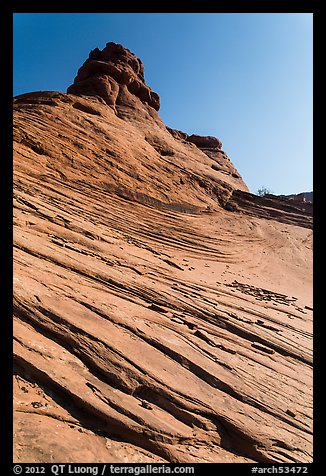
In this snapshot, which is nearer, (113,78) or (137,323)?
(137,323)

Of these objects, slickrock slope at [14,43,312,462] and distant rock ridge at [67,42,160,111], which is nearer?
slickrock slope at [14,43,312,462]

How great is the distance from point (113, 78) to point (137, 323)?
30.6m

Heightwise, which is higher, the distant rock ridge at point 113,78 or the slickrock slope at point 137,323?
the distant rock ridge at point 113,78

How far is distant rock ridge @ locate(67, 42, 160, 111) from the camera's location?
90.2 ft

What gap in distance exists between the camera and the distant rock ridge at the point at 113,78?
27.5 m

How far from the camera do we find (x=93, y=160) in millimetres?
16047

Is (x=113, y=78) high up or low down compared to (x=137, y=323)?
up

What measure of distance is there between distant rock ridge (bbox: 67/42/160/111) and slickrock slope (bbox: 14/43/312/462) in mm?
11699

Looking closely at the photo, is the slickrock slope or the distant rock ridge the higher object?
the distant rock ridge

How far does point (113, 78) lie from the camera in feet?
101

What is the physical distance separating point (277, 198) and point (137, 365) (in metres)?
23.6

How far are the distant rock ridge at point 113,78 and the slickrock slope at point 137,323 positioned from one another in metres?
11.7

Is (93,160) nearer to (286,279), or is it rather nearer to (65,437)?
(286,279)

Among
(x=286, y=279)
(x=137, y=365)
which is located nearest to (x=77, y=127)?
(x=286, y=279)
